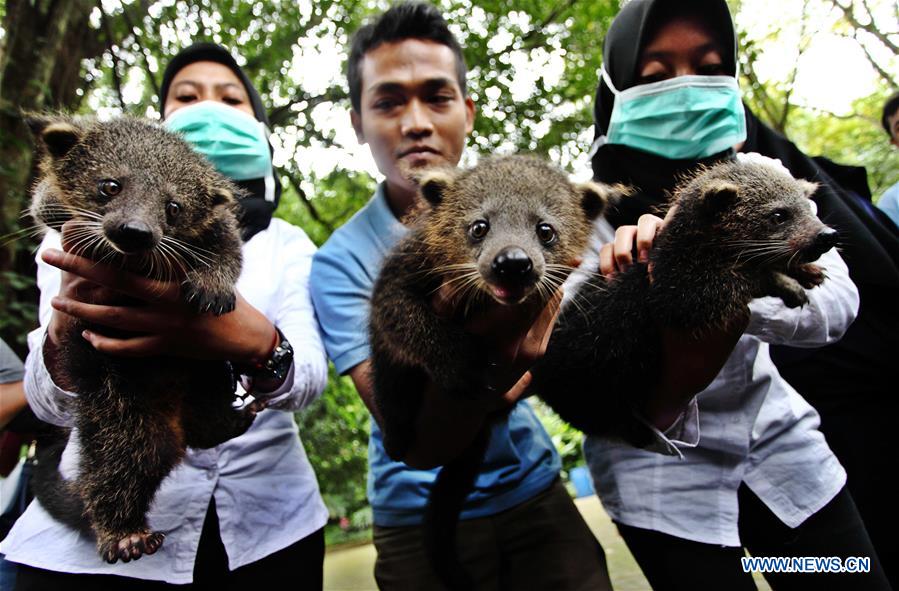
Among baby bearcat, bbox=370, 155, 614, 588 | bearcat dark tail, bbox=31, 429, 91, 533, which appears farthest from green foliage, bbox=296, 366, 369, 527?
baby bearcat, bbox=370, 155, 614, 588

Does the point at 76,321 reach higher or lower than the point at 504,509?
higher

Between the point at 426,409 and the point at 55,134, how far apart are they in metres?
1.75

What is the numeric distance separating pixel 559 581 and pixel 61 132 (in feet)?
8.94

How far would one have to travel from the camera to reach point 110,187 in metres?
2.17

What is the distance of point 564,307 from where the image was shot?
3084 millimetres

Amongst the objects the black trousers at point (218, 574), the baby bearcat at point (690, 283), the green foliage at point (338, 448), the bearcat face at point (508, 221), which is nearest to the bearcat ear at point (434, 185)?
the bearcat face at point (508, 221)

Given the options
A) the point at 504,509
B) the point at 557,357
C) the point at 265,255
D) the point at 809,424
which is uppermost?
the point at 265,255

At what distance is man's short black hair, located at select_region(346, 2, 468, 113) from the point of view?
3355mm

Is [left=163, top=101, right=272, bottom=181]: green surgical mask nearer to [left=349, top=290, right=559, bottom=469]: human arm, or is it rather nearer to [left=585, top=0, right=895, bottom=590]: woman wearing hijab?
[left=349, top=290, right=559, bottom=469]: human arm

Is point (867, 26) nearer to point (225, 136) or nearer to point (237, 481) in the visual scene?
point (225, 136)

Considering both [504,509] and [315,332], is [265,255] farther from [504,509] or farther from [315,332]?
[504,509]

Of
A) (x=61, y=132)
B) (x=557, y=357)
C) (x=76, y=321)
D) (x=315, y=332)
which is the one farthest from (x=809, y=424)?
(x=61, y=132)

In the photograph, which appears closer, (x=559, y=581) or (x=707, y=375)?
(x=707, y=375)

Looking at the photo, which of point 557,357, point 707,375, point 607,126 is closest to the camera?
point 707,375
